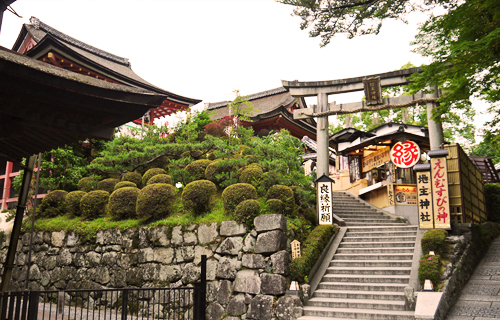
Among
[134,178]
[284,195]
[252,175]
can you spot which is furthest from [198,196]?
[134,178]

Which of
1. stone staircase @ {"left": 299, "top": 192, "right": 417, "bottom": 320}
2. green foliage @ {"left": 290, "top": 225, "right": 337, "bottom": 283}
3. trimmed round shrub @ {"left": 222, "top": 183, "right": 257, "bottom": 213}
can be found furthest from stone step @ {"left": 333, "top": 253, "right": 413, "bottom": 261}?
trimmed round shrub @ {"left": 222, "top": 183, "right": 257, "bottom": 213}

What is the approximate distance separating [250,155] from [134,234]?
15.7ft

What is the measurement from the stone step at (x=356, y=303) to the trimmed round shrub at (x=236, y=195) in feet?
10.7

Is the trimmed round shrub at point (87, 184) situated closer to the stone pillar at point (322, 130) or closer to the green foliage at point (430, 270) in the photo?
the stone pillar at point (322, 130)

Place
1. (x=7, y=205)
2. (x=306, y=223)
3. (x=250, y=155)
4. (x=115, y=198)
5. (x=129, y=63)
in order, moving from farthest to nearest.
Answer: (x=129, y=63), (x=7, y=205), (x=250, y=155), (x=115, y=198), (x=306, y=223)

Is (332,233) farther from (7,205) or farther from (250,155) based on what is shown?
(7,205)

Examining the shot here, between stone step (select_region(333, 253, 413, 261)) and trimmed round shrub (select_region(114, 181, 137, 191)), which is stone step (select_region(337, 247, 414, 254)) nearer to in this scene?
stone step (select_region(333, 253, 413, 261))

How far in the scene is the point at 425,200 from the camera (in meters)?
10.1

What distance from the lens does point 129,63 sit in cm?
2727

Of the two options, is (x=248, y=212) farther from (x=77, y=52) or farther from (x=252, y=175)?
(x=77, y=52)

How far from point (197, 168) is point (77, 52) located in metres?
9.41

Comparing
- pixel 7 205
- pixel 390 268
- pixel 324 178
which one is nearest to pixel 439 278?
pixel 390 268

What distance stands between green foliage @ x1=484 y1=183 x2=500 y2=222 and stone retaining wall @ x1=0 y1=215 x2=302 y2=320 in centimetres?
1010

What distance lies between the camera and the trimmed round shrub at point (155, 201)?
1154 centimetres
